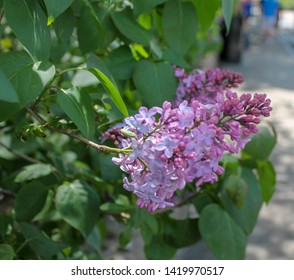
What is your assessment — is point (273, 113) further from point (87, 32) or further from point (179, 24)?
point (87, 32)

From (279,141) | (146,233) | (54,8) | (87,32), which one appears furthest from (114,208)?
(279,141)

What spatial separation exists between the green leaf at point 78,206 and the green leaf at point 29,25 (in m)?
0.61

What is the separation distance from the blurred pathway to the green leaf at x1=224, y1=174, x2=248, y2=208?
1772mm

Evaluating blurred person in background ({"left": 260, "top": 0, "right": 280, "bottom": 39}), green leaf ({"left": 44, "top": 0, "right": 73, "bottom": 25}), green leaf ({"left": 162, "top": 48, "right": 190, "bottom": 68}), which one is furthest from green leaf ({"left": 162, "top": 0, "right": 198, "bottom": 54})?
blurred person in background ({"left": 260, "top": 0, "right": 280, "bottom": 39})

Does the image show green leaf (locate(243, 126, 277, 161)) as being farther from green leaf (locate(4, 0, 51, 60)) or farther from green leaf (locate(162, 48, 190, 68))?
green leaf (locate(4, 0, 51, 60))

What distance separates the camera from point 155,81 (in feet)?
5.45

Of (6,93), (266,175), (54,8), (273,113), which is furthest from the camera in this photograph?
(273,113)

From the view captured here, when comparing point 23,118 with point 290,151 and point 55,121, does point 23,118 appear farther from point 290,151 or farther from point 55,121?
point 290,151

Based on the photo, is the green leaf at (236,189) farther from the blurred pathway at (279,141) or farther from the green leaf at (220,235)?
the blurred pathway at (279,141)

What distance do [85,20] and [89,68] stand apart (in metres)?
0.48

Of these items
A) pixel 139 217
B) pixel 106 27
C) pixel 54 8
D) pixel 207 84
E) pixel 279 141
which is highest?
pixel 54 8

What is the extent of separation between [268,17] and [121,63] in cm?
1525
